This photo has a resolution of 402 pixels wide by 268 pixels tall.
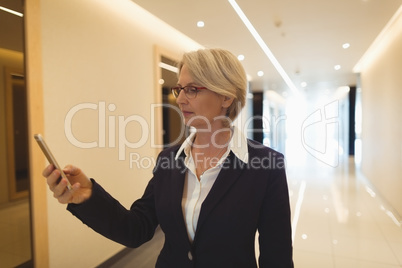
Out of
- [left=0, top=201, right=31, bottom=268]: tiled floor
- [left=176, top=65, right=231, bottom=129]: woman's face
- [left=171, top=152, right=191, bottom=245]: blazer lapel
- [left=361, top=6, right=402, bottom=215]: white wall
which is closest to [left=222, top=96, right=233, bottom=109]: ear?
[left=176, top=65, right=231, bottom=129]: woman's face

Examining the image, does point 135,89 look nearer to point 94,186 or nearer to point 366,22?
point 94,186

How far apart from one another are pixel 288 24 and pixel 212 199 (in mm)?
3695

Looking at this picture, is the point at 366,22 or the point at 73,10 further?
the point at 366,22

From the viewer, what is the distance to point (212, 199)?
100 cm

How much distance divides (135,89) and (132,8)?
41.3 inches

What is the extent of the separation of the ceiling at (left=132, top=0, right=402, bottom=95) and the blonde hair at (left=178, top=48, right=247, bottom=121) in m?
2.45

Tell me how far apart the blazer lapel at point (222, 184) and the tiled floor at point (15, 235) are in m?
1.88

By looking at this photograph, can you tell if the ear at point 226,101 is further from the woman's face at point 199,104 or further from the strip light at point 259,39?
the strip light at point 259,39

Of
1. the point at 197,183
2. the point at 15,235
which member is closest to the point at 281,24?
the point at 197,183

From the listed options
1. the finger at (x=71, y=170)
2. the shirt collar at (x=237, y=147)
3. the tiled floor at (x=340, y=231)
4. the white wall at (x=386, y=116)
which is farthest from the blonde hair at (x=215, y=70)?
the white wall at (x=386, y=116)

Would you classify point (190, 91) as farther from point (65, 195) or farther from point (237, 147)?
point (65, 195)

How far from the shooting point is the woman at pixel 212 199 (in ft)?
3.23

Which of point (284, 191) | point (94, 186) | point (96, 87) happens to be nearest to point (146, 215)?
point (94, 186)

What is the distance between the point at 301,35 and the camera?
14.3 ft
